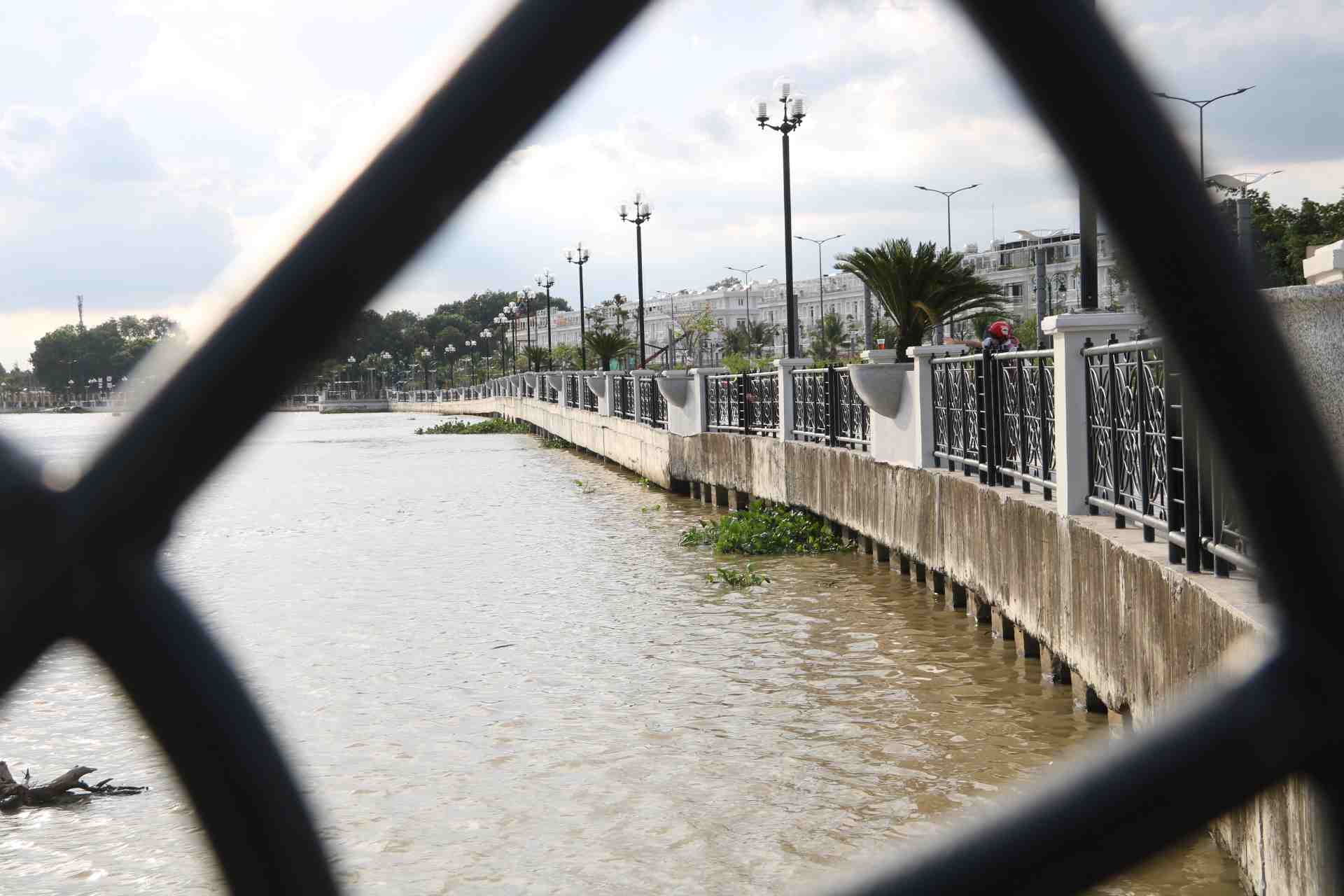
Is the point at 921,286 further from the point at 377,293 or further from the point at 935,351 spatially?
the point at 377,293

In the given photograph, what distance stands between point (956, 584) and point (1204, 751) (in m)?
9.91

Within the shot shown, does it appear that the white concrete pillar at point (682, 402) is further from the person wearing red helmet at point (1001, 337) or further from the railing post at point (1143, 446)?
the railing post at point (1143, 446)

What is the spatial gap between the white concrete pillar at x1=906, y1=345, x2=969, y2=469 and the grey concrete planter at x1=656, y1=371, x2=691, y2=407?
431 inches

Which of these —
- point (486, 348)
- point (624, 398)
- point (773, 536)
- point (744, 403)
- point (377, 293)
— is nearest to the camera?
point (377, 293)

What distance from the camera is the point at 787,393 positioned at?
1667 centimetres

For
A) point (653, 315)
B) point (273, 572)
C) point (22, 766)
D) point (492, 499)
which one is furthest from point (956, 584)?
point (653, 315)

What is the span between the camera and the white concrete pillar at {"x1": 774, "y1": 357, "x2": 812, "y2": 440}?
16.6 metres

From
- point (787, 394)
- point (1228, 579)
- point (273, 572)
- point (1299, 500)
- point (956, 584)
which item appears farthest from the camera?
point (787, 394)

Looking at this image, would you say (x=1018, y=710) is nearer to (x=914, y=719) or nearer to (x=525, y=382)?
(x=914, y=719)

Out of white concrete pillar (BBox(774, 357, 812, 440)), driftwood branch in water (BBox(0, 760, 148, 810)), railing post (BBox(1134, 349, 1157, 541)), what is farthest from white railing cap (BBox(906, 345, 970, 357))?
driftwood branch in water (BBox(0, 760, 148, 810))

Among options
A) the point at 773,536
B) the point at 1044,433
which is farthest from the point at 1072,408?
the point at 773,536

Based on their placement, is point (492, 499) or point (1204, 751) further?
point (492, 499)

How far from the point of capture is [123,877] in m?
5.27

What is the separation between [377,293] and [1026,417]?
853 centimetres
